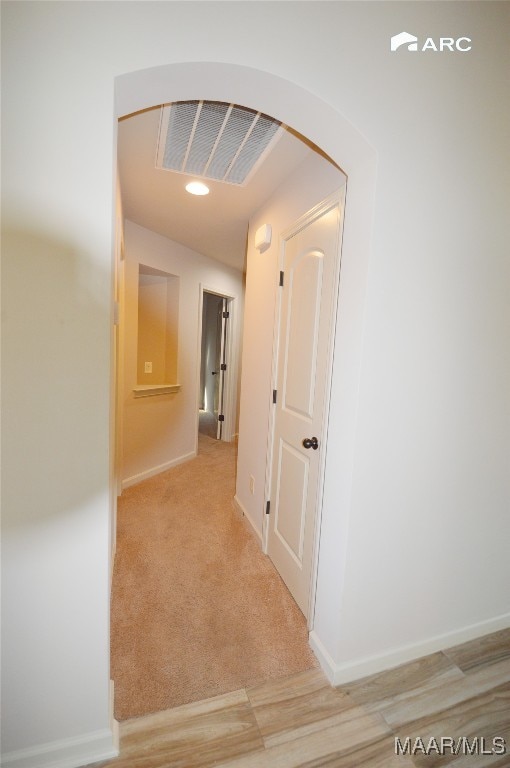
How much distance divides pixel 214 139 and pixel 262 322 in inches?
44.3

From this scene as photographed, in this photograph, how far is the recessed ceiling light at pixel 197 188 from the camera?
82.4 inches

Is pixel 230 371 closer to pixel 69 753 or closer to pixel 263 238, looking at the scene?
pixel 263 238

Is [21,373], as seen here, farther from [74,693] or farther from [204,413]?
[204,413]

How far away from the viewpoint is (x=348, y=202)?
129 cm

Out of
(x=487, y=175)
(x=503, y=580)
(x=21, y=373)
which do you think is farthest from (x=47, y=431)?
(x=503, y=580)

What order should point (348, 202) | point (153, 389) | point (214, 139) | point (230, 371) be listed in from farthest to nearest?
point (230, 371)
point (153, 389)
point (214, 139)
point (348, 202)

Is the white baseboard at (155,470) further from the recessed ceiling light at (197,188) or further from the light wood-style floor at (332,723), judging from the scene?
the recessed ceiling light at (197,188)

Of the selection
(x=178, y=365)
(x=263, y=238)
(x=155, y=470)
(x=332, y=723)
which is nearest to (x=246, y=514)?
(x=155, y=470)

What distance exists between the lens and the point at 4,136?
814 millimetres

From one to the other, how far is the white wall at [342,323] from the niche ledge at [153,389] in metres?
2.25

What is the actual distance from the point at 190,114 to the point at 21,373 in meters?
1.37

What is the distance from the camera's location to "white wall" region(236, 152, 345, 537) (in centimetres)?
176

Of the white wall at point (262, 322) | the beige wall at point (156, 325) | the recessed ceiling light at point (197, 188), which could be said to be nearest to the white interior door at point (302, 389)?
the white wall at point (262, 322)

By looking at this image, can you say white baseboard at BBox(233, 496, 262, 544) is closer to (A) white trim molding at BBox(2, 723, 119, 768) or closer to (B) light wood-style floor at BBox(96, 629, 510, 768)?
(B) light wood-style floor at BBox(96, 629, 510, 768)
